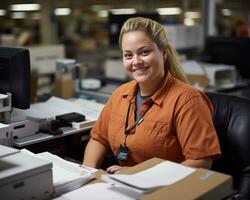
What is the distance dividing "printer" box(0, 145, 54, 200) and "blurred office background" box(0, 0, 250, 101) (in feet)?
6.12

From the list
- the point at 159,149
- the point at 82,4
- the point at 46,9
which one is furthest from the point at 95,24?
the point at 159,149

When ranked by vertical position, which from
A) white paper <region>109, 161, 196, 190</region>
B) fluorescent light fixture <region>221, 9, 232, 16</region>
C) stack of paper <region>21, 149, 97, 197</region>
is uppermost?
fluorescent light fixture <region>221, 9, 232, 16</region>

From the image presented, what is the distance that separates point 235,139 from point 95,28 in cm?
373

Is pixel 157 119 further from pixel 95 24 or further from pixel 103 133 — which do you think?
pixel 95 24

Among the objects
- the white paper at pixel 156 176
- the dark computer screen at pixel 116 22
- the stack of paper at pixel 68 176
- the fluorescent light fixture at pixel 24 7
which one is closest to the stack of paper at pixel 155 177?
the white paper at pixel 156 176

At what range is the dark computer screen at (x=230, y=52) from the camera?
3828 millimetres

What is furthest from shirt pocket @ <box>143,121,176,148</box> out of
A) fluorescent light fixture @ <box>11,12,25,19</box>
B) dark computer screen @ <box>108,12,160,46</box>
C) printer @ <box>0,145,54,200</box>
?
fluorescent light fixture @ <box>11,12,25,19</box>

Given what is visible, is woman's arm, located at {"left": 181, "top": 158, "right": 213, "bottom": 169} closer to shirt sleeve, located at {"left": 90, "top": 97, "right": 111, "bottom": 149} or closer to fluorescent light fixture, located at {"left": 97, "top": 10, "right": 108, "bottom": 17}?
shirt sleeve, located at {"left": 90, "top": 97, "right": 111, "bottom": 149}

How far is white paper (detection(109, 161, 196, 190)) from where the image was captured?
1262mm

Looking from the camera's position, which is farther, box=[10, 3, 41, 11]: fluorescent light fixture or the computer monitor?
box=[10, 3, 41, 11]: fluorescent light fixture

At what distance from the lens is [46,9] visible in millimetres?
4062

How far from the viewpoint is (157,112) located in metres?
1.81

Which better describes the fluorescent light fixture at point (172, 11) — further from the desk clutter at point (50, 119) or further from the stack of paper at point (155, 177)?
the stack of paper at point (155, 177)

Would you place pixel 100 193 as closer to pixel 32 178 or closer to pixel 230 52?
pixel 32 178
